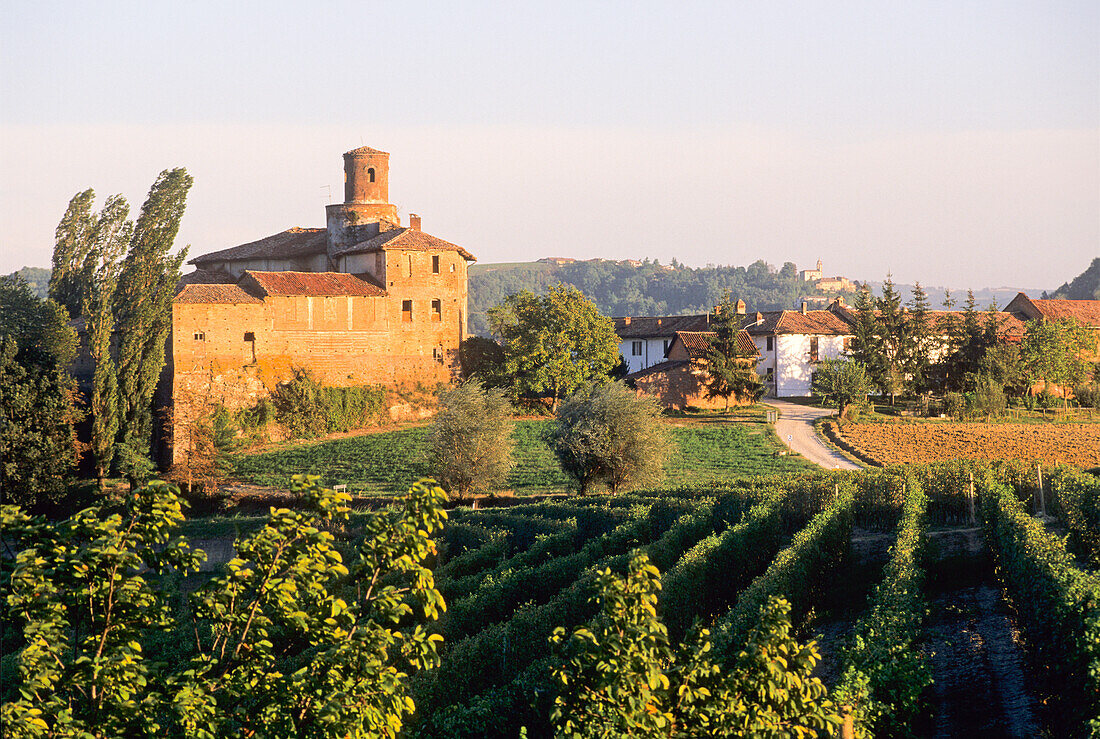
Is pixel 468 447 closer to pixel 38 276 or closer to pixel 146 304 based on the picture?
pixel 146 304

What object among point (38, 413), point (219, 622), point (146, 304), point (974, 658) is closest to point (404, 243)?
point (146, 304)

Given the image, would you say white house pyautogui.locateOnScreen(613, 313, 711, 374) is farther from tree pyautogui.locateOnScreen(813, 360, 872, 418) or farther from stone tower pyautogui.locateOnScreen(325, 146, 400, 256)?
stone tower pyautogui.locateOnScreen(325, 146, 400, 256)

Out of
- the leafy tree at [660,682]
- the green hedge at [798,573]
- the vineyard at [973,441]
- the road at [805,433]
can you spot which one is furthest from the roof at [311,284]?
the leafy tree at [660,682]

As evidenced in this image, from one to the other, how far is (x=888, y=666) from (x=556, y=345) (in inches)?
1662

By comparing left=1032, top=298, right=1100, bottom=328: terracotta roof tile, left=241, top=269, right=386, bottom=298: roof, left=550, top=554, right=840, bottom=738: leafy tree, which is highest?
left=241, top=269, right=386, bottom=298: roof

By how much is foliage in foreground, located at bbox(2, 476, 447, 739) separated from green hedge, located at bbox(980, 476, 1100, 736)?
297 inches

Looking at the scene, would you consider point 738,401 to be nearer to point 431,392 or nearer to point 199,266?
point 431,392

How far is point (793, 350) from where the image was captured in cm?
6088

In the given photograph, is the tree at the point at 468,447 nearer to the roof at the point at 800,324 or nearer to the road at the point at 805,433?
the road at the point at 805,433

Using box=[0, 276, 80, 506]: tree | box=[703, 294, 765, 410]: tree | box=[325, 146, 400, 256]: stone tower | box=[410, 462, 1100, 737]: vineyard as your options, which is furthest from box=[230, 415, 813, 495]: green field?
box=[325, 146, 400, 256]: stone tower

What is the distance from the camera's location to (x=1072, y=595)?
14.0 m

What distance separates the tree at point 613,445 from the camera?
3591 cm

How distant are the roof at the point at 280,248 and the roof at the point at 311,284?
6.20 metres

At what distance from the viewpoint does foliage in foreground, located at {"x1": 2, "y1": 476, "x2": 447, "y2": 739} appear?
30.5 ft
